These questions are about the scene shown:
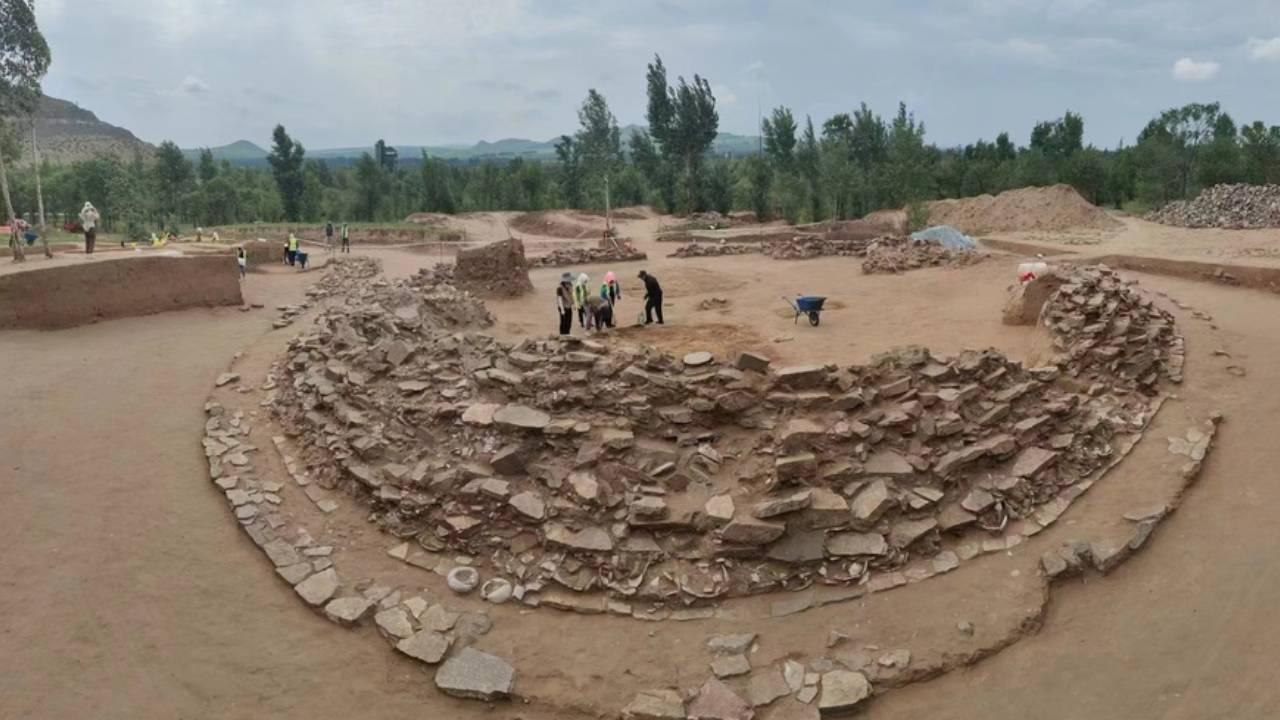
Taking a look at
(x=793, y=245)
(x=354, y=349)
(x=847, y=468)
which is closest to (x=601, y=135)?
(x=793, y=245)

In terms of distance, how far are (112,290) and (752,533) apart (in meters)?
12.9

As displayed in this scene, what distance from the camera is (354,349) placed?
1093 centimetres

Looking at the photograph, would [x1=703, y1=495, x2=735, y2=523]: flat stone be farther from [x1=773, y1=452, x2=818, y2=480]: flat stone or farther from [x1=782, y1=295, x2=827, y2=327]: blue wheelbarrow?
[x1=782, y1=295, x2=827, y2=327]: blue wheelbarrow

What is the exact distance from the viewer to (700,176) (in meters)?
49.1

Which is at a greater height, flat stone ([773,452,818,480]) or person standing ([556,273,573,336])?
person standing ([556,273,573,336])

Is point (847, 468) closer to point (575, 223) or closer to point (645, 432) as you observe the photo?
point (645, 432)

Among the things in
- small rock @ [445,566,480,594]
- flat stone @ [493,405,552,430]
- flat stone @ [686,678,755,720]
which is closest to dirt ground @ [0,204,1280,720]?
flat stone @ [686,678,755,720]

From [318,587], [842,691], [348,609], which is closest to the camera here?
[842,691]

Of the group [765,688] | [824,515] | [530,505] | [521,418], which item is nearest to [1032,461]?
[824,515]

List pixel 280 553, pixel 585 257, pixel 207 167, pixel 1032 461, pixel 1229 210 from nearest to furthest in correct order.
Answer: pixel 280 553 < pixel 1032 461 < pixel 585 257 < pixel 1229 210 < pixel 207 167

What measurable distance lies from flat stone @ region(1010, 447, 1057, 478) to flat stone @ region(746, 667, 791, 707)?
3.99 metres

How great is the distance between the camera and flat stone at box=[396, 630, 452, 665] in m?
6.20

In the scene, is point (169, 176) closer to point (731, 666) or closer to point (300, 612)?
point (300, 612)

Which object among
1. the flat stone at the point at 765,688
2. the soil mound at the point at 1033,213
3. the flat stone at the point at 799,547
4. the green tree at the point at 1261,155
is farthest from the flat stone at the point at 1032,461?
the green tree at the point at 1261,155
